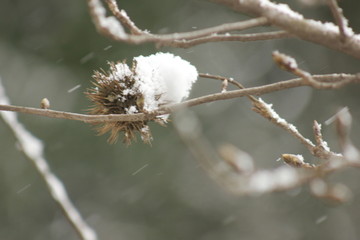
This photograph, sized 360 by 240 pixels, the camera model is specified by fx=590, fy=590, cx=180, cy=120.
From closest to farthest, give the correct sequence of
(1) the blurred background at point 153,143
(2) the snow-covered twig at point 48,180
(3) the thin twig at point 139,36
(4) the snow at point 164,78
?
(3) the thin twig at point 139,36 → (2) the snow-covered twig at point 48,180 → (4) the snow at point 164,78 → (1) the blurred background at point 153,143

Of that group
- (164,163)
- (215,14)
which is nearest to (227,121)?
(164,163)

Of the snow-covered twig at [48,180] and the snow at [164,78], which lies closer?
the snow-covered twig at [48,180]

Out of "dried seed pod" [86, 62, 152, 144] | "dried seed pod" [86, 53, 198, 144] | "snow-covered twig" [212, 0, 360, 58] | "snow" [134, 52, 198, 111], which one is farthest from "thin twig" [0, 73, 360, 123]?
"dried seed pod" [86, 62, 152, 144]

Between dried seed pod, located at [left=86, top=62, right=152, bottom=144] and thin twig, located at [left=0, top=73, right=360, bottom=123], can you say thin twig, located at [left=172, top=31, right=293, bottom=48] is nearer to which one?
thin twig, located at [left=0, top=73, right=360, bottom=123]

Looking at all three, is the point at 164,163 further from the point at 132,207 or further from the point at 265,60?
the point at 265,60

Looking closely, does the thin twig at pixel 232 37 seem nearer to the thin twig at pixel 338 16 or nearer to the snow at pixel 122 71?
the thin twig at pixel 338 16

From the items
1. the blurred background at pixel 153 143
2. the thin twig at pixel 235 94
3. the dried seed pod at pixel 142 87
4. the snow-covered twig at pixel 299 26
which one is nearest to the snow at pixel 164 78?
the dried seed pod at pixel 142 87
